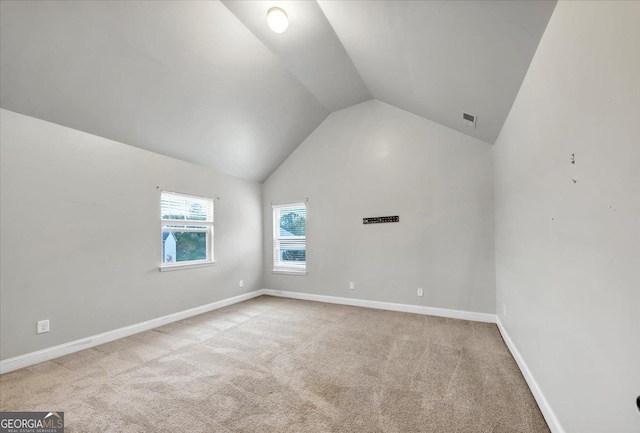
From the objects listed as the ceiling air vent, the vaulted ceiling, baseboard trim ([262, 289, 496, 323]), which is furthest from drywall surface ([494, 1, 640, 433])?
baseboard trim ([262, 289, 496, 323])

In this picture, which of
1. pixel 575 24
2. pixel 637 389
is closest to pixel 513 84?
pixel 575 24

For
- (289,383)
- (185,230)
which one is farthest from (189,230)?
(289,383)

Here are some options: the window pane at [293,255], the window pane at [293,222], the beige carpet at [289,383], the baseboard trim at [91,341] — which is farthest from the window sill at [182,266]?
the window pane at [293,222]

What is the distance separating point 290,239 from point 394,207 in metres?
2.25

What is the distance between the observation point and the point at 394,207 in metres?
4.34

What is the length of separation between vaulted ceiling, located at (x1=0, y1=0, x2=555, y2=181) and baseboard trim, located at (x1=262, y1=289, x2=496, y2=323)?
8.29ft

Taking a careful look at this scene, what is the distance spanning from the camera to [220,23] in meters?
2.72

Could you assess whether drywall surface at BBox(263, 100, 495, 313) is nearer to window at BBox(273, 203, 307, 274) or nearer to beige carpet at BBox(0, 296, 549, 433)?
window at BBox(273, 203, 307, 274)

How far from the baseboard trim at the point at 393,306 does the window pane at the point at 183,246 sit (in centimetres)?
179

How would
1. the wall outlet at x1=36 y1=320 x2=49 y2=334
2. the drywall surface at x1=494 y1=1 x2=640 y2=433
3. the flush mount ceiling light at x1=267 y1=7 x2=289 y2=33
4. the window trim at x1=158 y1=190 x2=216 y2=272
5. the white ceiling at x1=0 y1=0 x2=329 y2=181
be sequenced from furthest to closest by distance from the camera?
the window trim at x1=158 y1=190 x2=216 y2=272
the wall outlet at x1=36 y1=320 x2=49 y2=334
the flush mount ceiling light at x1=267 y1=7 x2=289 y2=33
the white ceiling at x1=0 y1=0 x2=329 y2=181
the drywall surface at x1=494 y1=1 x2=640 y2=433

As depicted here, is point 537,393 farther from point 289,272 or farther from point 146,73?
point 146,73

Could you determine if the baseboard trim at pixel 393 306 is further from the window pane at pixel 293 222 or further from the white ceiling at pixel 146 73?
the white ceiling at pixel 146 73

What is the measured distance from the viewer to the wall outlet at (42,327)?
2668mm

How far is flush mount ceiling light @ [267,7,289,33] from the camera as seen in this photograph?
8.25ft
